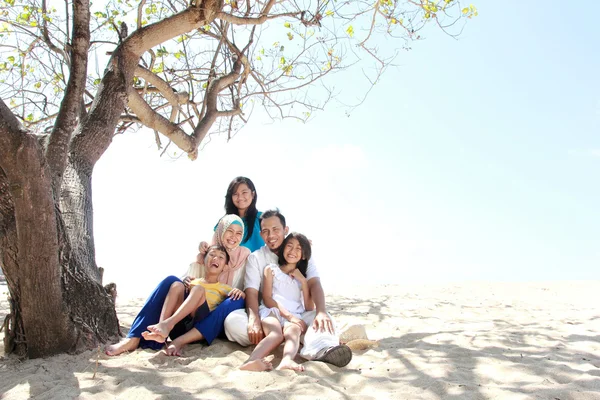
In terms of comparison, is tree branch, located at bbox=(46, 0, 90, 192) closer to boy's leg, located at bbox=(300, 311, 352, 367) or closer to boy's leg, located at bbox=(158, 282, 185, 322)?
boy's leg, located at bbox=(158, 282, 185, 322)

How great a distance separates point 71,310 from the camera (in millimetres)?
3598

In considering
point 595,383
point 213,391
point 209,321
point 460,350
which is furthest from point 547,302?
Result: point 213,391

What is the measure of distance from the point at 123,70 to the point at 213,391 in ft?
10.4

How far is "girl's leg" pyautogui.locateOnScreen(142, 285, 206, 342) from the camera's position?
10.8 ft

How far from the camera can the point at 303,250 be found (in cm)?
379

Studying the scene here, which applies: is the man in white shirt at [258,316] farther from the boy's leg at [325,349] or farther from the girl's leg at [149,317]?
the girl's leg at [149,317]

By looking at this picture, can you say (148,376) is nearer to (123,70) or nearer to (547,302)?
(123,70)

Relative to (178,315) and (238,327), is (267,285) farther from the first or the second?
(178,315)

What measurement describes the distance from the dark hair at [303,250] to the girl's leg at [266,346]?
0.53 m

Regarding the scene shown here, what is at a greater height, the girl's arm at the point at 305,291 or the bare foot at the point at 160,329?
the girl's arm at the point at 305,291

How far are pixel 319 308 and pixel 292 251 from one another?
0.51 metres

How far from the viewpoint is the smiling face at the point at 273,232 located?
3922 millimetres

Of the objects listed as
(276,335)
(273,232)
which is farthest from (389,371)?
(273,232)

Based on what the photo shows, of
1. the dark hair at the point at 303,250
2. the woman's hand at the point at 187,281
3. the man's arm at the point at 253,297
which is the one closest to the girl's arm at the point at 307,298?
the dark hair at the point at 303,250
